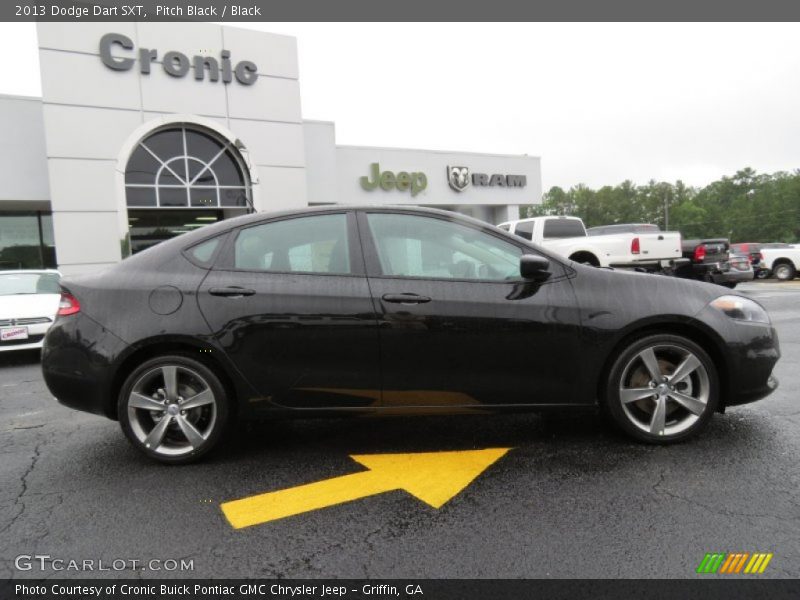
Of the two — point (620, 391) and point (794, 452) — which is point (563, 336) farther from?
point (794, 452)

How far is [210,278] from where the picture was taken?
10.9ft

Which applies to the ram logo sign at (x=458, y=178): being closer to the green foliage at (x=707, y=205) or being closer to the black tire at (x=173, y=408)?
the black tire at (x=173, y=408)

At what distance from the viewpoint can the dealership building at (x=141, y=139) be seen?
14.2m

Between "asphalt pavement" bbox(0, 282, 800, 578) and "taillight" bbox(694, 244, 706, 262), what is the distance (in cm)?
1143

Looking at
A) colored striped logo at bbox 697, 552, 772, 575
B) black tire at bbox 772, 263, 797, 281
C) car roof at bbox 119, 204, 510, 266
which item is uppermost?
car roof at bbox 119, 204, 510, 266

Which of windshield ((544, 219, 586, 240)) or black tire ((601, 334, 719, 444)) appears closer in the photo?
black tire ((601, 334, 719, 444))

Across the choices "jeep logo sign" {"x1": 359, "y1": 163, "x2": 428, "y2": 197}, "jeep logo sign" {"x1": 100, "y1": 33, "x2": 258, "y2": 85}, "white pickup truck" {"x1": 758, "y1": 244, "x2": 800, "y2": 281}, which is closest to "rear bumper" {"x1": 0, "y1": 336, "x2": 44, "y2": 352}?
"jeep logo sign" {"x1": 100, "y1": 33, "x2": 258, "y2": 85}

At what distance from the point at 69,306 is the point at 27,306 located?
561cm

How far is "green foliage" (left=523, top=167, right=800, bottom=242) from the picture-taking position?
84.1m

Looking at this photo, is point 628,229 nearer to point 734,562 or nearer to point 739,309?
point 739,309

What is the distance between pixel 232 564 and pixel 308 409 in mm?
1135

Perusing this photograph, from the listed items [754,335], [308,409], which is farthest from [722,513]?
[308,409]
